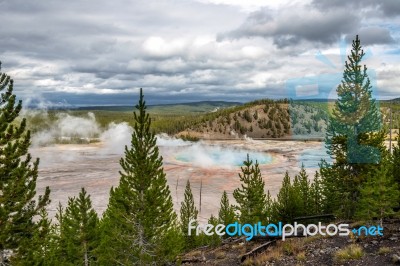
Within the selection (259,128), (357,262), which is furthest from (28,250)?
(259,128)

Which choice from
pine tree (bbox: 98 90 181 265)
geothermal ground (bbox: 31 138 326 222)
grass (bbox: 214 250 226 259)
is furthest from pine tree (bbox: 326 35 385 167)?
geothermal ground (bbox: 31 138 326 222)

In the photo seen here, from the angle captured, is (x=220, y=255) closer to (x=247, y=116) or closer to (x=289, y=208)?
(x=289, y=208)

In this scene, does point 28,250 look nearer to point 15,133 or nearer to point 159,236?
point 15,133

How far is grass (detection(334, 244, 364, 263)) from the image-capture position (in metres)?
18.9

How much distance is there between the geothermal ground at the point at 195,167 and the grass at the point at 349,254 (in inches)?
1619

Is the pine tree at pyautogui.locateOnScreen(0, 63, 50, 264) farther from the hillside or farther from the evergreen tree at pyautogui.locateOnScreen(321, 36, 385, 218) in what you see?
the hillside

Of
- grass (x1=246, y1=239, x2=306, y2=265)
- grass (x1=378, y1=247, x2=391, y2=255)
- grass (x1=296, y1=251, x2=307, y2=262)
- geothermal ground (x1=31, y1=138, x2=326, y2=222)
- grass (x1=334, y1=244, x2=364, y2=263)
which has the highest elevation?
grass (x1=378, y1=247, x2=391, y2=255)

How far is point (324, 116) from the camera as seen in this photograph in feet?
101

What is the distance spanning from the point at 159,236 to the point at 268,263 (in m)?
7.62

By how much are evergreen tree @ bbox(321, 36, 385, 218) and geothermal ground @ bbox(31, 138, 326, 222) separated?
32935 millimetres

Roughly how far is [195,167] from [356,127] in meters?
73.2

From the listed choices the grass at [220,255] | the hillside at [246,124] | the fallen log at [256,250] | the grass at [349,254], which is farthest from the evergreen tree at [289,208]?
the hillside at [246,124]

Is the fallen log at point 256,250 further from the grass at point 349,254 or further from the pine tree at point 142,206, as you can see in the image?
the grass at point 349,254

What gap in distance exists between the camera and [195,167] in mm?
100812
